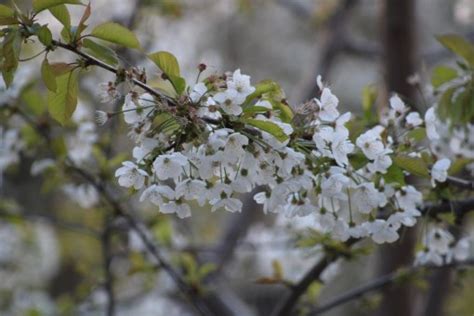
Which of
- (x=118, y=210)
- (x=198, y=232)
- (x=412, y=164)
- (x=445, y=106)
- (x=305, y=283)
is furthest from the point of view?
(x=198, y=232)

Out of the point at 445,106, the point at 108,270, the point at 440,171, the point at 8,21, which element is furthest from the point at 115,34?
the point at 108,270

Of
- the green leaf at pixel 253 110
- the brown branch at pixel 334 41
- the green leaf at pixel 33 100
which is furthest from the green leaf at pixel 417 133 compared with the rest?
the brown branch at pixel 334 41

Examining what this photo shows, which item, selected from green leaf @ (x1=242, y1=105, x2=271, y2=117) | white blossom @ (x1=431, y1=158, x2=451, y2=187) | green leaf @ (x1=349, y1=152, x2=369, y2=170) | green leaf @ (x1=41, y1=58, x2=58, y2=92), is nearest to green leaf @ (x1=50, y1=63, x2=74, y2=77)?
green leaf @ (x1=41, y1=58, x2=58, y2=92)

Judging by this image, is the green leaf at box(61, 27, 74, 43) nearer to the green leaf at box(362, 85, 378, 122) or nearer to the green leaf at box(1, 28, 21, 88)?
the green leaf at box(1, 28, 21, 88)

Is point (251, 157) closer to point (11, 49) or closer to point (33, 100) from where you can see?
point (11, 49)

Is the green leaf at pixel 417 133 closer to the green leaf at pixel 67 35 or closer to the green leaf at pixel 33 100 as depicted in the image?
the green leaf at pixel 67 35

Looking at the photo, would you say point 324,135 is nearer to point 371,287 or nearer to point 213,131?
point 213,131
